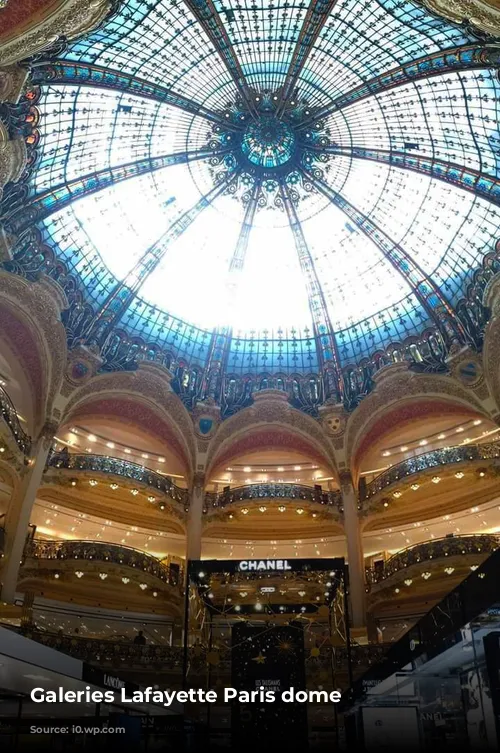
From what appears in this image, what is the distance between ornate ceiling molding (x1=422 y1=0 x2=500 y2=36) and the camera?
490 inches

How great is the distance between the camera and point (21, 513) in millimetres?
22219

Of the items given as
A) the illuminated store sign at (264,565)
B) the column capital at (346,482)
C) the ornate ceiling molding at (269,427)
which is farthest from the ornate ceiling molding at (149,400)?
the illuminated store sign at (264,565)

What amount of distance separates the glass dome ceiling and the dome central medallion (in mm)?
68

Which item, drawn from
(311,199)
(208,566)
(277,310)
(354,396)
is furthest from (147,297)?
(208,566)

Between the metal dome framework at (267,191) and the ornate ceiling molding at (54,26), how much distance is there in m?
4.03

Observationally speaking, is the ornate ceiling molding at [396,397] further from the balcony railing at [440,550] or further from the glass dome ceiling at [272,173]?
the balcony railing at [440,550]

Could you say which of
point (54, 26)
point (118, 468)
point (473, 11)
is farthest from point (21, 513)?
point (473, 11)

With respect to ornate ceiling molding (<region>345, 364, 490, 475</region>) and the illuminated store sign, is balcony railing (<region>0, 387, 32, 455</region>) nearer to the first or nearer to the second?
the illuminated store sign

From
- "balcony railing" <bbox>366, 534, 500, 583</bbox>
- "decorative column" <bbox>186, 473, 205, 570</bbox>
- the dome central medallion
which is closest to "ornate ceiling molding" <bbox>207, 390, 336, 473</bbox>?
"decorative column" <bbox>186, 473, 205, 570</bbox>

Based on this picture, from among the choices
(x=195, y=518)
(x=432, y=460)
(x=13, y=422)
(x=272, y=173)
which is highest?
(x=272, y=173)

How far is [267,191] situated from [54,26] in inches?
611

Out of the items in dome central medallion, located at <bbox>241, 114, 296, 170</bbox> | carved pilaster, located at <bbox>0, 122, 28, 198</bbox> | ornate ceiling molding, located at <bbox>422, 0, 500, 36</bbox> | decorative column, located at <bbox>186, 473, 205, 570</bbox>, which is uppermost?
dome central medallion, located at <bbox>241, 114, 296, 170</bbox>

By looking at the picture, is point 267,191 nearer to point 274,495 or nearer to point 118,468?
point 274,495

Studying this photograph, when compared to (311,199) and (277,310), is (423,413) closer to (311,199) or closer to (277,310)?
(277,310)
